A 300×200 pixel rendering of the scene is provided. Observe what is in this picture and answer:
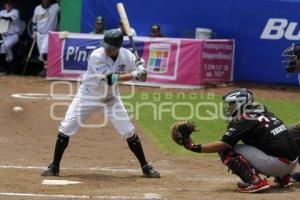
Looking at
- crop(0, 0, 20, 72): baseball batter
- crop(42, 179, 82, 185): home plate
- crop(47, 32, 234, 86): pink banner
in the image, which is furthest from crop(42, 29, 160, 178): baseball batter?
crop(0, 0, 20, 72): baseball batter

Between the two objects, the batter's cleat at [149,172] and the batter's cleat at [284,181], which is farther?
the batter's cleat at [149,172]

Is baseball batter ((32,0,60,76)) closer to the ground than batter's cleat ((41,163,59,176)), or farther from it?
farther from it

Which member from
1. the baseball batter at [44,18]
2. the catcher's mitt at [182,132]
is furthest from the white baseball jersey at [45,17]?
the catcher's mitt at [182,132]

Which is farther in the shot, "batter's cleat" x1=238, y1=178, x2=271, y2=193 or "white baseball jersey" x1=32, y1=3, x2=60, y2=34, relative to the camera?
"white baseball jersey" x1=32, y1=3, x2=60, y2=34

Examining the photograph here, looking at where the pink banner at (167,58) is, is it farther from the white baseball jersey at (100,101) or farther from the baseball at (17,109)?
the white baseball jersey at (100,101)

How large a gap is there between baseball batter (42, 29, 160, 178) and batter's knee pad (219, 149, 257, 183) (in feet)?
4.17

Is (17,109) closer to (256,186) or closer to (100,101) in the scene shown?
(100,101)

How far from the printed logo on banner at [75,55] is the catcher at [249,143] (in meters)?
10.4

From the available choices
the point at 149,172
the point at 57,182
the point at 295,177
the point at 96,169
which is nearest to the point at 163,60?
the point at 96,169

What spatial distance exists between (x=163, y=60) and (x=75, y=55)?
7.12 feet

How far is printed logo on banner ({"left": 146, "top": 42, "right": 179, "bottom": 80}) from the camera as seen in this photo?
17688 mm

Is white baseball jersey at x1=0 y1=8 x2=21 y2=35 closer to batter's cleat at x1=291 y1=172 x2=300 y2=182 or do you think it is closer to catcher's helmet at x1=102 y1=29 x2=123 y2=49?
catcher's helmet at x1=102 y1=29 x2=123 y2=49

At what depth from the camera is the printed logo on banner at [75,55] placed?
1825 cm

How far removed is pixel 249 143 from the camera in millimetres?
8188
